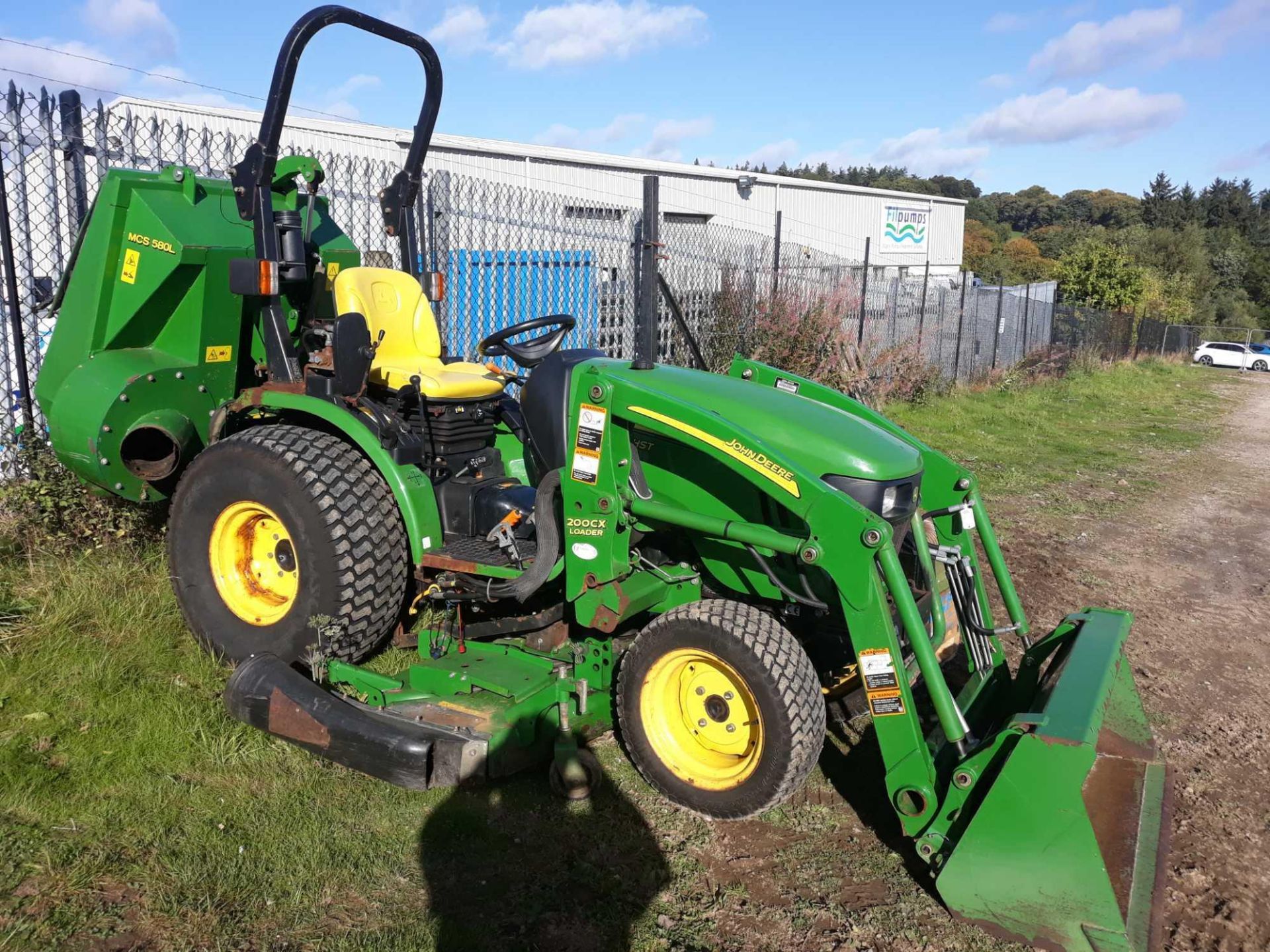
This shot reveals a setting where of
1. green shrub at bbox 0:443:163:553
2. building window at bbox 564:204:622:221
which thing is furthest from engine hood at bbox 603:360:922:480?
building window at bbox 564:204:622:221

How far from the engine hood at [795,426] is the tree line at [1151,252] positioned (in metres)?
24.2

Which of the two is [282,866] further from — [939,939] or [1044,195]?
[1044,195]

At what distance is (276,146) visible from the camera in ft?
12.8

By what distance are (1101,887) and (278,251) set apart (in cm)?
360

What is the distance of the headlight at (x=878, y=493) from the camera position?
3219 mm

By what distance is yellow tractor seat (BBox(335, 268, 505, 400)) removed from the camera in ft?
13.2

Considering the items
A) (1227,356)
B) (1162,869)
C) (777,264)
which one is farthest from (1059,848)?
(1227,356)

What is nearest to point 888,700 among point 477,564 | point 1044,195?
point 477,564

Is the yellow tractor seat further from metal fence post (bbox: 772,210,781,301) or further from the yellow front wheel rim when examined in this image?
metal fence post (bbox: 772,210,781,301)

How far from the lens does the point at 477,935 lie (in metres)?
2.69

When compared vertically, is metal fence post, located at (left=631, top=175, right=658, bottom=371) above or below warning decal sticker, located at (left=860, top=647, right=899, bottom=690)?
above

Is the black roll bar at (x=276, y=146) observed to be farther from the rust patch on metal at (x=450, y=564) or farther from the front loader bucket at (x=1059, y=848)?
the front loader bucket at (x=1059, y=848)

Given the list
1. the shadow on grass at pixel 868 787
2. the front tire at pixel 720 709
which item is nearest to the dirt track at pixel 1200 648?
the shadow on grass at pixel 868 787

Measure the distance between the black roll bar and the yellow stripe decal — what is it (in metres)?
1.79
